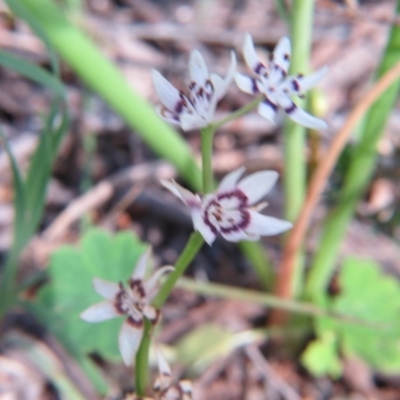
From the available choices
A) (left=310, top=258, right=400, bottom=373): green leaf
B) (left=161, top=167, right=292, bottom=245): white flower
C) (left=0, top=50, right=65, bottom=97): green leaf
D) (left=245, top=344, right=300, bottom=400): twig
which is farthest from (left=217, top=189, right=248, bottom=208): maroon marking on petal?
(left=245, top=344, right=300, bottom=400): twig

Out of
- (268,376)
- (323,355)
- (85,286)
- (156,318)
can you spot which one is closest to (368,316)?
(323,355)

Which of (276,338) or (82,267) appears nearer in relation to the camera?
(82,267)

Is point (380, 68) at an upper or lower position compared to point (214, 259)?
upper

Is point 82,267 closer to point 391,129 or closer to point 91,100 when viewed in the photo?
point 91,100

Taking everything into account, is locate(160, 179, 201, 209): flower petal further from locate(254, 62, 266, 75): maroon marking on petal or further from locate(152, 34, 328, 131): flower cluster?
locate(254, 62, 266, 75): maroon marking on petal

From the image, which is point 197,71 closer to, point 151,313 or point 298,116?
point 298,116

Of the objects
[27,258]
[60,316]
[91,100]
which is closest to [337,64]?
[91,100]

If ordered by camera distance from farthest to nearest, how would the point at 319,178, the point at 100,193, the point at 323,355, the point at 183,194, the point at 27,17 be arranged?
the point at 100,193 → the point at 323,355 → the point at 319,178 → the point at 27,17 → the point at 183,194
